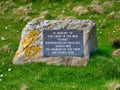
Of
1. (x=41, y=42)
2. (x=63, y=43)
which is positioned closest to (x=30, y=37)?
(x=41, y=42)

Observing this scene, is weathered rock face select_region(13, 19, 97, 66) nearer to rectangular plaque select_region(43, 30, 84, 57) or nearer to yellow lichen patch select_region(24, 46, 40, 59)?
yellow lichen patch select_region(24, 46, 40, 59)

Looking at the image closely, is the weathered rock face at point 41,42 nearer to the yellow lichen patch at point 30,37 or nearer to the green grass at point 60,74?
the yellow lichen patch at point 30,37

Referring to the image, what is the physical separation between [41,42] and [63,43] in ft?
2.39

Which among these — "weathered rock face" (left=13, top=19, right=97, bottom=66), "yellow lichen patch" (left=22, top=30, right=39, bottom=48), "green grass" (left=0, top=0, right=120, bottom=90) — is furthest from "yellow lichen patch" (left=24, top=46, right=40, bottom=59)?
"green grass" (left=0, top=0, right=120, bottom=90)

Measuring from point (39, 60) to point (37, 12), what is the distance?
1359 centimetres

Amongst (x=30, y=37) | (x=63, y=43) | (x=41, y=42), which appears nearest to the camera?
(x=63, y=43)

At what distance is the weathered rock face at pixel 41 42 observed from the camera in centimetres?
1495

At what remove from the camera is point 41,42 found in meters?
15.3

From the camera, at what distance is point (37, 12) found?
28469 mm

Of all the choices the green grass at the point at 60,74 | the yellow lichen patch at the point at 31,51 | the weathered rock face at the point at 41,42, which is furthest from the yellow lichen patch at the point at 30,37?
the green grass at the point at 60,74

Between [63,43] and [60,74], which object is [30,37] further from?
[60,74]

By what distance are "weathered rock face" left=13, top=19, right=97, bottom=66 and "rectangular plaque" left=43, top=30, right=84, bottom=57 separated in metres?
0.13

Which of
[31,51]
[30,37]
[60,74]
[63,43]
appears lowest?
[60,74]

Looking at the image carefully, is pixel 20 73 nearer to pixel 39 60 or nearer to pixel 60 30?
pixel 39 60
